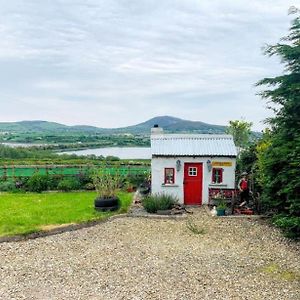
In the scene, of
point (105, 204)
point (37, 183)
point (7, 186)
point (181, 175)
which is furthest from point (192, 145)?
point (7, 186)

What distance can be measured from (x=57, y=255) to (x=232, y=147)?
9247mm

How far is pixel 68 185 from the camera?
19859 mm

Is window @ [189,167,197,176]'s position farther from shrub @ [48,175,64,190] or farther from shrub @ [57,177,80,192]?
shrub @ [48,175,64,190]

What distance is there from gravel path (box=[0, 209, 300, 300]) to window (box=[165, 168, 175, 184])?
3852mm

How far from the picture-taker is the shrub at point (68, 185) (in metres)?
19.8

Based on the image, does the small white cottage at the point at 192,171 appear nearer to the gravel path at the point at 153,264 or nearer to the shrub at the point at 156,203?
the shrub at the point at 156,203

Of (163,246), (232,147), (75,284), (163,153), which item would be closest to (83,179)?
(163,153)

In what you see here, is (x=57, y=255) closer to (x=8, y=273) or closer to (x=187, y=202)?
(x=8, y=273)

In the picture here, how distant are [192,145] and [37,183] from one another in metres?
8.72

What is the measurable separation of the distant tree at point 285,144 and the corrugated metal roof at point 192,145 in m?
3.18

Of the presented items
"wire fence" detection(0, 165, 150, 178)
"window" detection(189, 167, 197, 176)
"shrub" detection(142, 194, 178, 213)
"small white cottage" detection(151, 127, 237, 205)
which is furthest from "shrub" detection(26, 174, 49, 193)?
"window" detection(189, 167, 197, 176)

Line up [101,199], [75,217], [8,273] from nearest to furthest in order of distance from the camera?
[8,273], [75,217], [101,199]

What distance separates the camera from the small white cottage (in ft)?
51.4

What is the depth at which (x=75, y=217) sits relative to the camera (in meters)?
13.0
